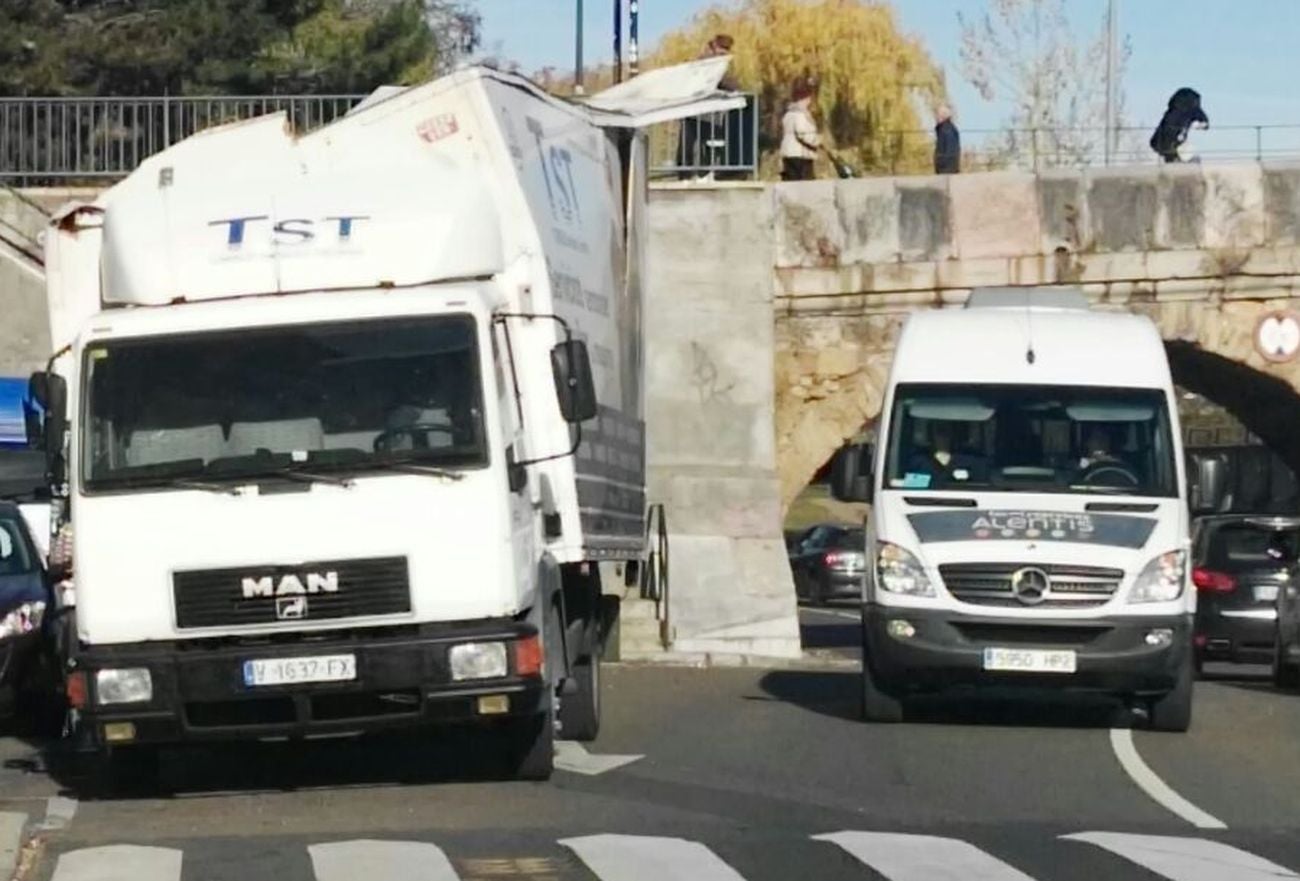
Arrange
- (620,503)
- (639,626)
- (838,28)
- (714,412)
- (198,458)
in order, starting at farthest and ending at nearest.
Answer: (838,28) < (714,412) < (639,626) < (620,503) < (198,458)

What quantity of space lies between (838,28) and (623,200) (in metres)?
38.0

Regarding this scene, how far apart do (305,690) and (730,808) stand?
2.08 metres

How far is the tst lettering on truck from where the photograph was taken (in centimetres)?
1688

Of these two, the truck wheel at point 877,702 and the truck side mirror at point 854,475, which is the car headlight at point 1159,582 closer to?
the truck wheel at point 877,702

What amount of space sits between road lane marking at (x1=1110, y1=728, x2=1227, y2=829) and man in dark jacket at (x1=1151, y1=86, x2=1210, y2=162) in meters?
14.5

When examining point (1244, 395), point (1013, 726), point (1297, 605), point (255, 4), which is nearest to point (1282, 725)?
point (1013, 726)

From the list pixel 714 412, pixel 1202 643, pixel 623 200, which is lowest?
pixel 1202 643

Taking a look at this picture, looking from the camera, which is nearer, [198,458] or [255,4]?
[198,458]

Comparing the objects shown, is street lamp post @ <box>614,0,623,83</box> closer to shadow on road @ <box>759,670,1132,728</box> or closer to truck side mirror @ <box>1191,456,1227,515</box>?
shadow on road @ <box>759,670,1132,728</box>

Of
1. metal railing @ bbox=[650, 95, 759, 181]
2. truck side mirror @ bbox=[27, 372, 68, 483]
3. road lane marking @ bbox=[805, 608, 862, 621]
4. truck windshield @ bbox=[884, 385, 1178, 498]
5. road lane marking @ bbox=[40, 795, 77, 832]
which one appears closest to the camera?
road lane marking @ bbox=[40, 795, 77, 832]

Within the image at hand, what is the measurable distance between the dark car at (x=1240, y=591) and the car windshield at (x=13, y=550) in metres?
12.3

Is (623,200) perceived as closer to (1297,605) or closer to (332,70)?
(1297,605)

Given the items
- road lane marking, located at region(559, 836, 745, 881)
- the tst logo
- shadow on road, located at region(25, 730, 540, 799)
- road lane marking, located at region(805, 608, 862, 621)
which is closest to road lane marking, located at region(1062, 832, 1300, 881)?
road lane marking, located at region(559, 836, 745, 881)

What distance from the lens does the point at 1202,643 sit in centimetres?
2702
